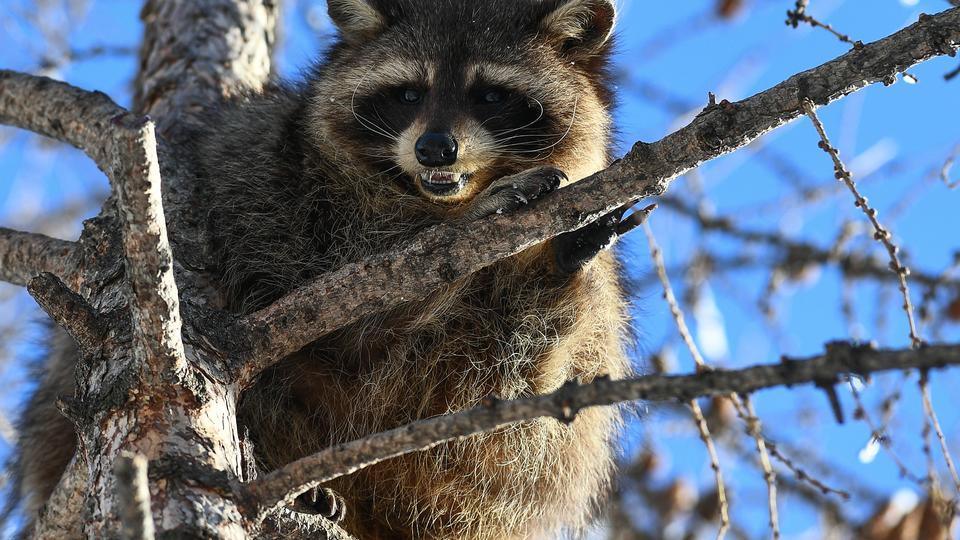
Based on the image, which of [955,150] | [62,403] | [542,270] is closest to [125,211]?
[62,403]

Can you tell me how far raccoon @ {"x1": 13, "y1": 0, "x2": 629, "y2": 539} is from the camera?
3.28 meters

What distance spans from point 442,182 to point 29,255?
126 cm

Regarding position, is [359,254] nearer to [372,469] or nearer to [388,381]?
[388,381]

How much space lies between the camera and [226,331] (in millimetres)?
2535

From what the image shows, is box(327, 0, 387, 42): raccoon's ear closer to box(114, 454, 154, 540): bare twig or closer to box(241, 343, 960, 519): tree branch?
box(241, 343, 960, 519): tree branch

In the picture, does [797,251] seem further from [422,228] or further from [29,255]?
[29,255]

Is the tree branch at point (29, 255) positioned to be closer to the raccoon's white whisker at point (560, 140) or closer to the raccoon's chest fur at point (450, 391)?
the raccoon's chest fur at point (450, 391)

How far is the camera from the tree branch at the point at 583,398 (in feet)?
4.86

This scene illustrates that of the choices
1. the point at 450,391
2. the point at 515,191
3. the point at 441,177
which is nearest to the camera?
the point at 515,191

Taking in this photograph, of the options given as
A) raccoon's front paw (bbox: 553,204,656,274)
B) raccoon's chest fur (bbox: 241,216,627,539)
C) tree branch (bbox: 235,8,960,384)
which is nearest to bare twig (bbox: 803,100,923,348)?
tree branch (bbox: 235,8,960,384)

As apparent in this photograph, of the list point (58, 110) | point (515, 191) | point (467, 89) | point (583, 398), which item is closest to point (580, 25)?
point (467, 89)

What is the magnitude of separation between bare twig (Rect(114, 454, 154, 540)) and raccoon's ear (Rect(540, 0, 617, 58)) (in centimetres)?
257

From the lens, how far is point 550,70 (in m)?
3.65

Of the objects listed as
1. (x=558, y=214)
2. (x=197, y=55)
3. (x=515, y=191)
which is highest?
(x=197, y=55)
